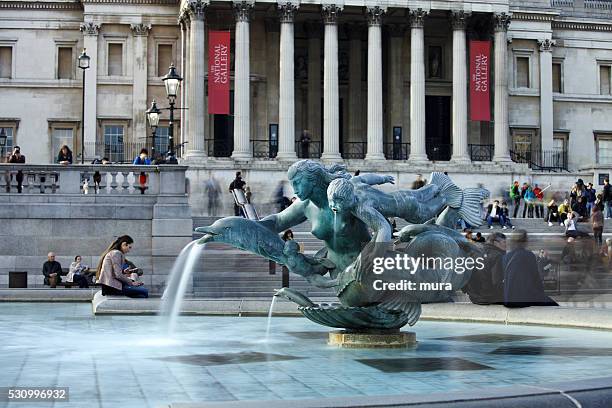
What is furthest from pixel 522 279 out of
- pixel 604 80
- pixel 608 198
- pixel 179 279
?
pixel 604 80

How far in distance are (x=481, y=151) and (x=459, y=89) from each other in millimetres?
4861

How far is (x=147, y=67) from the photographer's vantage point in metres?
59.3

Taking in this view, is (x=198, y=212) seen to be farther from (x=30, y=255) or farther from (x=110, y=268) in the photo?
(x=110, y=268)

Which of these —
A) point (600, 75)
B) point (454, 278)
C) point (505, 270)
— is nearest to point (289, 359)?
point (454, 278)

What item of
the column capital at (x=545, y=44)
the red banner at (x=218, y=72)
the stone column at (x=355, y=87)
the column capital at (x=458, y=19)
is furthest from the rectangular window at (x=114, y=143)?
the column capital at (x=545, y=44)

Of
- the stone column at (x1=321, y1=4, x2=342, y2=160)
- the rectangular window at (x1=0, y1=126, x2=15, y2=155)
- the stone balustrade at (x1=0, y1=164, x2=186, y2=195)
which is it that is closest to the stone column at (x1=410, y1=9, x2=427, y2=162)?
the stone column at (x1=321, y1=4, x2=342, y2=160)

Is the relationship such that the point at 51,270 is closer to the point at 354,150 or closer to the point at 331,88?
the point at 331,88

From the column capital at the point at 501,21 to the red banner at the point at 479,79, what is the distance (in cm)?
186

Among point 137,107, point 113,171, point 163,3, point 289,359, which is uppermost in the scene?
point 163,3

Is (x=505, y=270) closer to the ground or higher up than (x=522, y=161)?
closer to the ground

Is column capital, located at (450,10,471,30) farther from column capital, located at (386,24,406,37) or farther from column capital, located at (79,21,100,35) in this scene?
column capital, located at (79,21,100,35)

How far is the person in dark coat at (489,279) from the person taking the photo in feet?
48.3

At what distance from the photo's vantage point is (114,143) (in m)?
58.8

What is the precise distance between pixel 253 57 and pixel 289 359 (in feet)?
157
